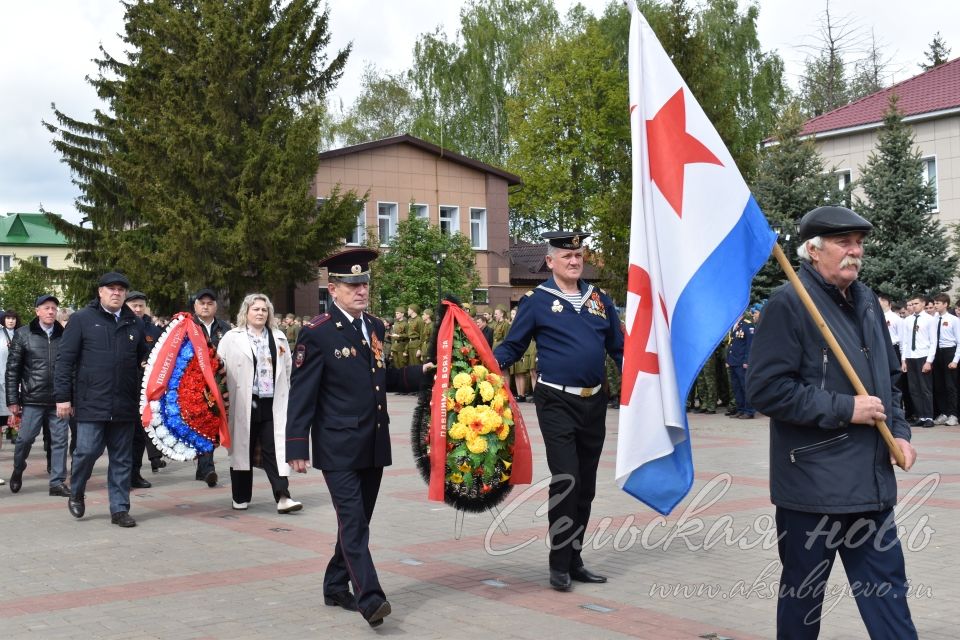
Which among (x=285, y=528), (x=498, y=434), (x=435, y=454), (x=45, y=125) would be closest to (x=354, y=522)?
(x=435, y=454)

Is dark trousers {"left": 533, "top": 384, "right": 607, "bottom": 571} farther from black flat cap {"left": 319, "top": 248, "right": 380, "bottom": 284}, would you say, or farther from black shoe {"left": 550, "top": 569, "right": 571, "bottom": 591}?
black flat cap {"left": 319, "top": 248, "right": 380, "bottom": 284}

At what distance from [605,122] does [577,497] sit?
47.0 metres

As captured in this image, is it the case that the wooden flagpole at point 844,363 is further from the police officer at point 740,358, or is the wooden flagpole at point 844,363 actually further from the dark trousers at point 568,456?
the police officer at point 740,358

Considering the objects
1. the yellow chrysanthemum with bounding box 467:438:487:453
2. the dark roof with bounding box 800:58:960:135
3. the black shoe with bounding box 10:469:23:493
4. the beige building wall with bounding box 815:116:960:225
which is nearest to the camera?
the yellow chrysanthemum with bounding box 467:438:487:453

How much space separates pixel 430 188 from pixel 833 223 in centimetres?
4085

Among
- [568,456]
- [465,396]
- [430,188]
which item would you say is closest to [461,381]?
[465,396]

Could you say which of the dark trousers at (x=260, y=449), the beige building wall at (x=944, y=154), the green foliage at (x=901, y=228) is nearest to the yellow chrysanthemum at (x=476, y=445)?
the dark trousers at (x=260, y=449)

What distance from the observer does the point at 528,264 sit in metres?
51.1

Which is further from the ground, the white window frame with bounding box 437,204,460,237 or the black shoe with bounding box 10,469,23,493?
the white window frame with bounding box 437,204,460,237

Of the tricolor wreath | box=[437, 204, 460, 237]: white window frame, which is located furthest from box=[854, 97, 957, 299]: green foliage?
box=[437, 204, 460, 237]: white window frame

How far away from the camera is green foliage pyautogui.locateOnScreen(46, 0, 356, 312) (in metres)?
35.1

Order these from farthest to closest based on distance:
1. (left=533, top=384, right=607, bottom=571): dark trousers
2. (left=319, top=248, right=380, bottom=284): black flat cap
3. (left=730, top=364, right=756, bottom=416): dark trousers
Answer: (left=730, top=364, right=756, bottom=416): dark trousers
(left=533, top=384, right=607, bottom=571): dark trousers
(left=319, top=248, right=380, bottom=284): black flat cap

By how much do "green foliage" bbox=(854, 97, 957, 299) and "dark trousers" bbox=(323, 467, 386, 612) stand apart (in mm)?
20358

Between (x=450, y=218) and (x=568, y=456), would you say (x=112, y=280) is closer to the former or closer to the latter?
(x=568, y=456)
